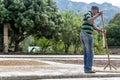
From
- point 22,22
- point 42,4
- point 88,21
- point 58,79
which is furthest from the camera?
point 42,4

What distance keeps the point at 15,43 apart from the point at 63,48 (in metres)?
5.39

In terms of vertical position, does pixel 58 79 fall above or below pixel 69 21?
below

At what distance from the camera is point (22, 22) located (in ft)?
97.3

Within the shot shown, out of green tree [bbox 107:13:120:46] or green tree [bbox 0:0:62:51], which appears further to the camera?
green tree [bbox 107:13:120:46]

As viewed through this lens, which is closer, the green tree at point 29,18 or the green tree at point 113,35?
the green tree at point 29,18

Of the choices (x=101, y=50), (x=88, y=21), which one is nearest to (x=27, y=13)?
(x=101, y=50)

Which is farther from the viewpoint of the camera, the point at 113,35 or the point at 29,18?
the point at 113,35

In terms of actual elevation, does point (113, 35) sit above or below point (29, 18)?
below

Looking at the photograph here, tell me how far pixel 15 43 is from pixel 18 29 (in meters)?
2.43

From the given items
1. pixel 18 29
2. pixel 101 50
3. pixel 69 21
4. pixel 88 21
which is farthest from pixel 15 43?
pixel 88 21

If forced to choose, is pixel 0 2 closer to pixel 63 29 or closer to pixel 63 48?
pixel 63 29

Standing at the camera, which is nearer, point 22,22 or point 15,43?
point 22,22

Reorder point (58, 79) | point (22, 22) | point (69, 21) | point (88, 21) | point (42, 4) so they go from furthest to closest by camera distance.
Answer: point (69, 21), point (42, 4), point (22, 22), point (88, 21), point (58, 79)

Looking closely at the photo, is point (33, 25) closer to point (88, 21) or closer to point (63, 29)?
point (63, 29)
